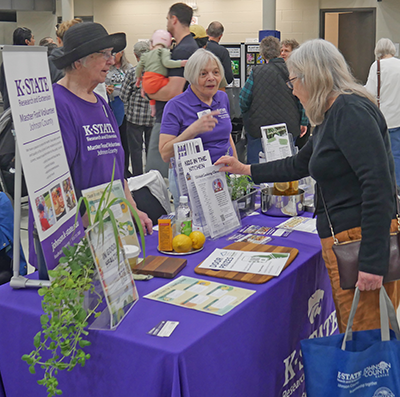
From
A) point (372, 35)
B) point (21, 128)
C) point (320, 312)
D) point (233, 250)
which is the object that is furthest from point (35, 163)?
point (372, 35)

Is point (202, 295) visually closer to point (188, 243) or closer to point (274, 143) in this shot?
point (188, 243)

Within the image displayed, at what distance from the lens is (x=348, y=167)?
5.59ft

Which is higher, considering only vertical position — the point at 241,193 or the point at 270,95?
the point at 270,95

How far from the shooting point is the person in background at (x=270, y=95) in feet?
15.3

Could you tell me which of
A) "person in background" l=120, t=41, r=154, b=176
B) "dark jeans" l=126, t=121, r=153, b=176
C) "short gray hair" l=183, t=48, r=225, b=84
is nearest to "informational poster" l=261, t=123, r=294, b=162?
"short gray hair" l=183, t=48, r=225, b=84

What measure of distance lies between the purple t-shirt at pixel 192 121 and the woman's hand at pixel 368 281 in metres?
1.35

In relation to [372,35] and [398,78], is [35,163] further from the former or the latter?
[372,35]

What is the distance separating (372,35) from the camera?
10781mm

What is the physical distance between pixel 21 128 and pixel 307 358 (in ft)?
3.68

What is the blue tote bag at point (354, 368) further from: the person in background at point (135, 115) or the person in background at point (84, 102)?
the person in background at point (135, 115)

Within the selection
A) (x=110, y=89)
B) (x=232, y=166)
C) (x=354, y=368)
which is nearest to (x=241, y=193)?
(x=232, y=166)

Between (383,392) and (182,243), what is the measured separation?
876mm

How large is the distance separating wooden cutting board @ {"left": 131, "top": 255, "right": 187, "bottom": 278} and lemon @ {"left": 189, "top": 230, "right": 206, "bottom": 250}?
0.15 meters

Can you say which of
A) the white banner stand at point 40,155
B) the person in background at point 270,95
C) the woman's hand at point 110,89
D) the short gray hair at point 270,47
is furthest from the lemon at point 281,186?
the woman's hand at point 110,89
